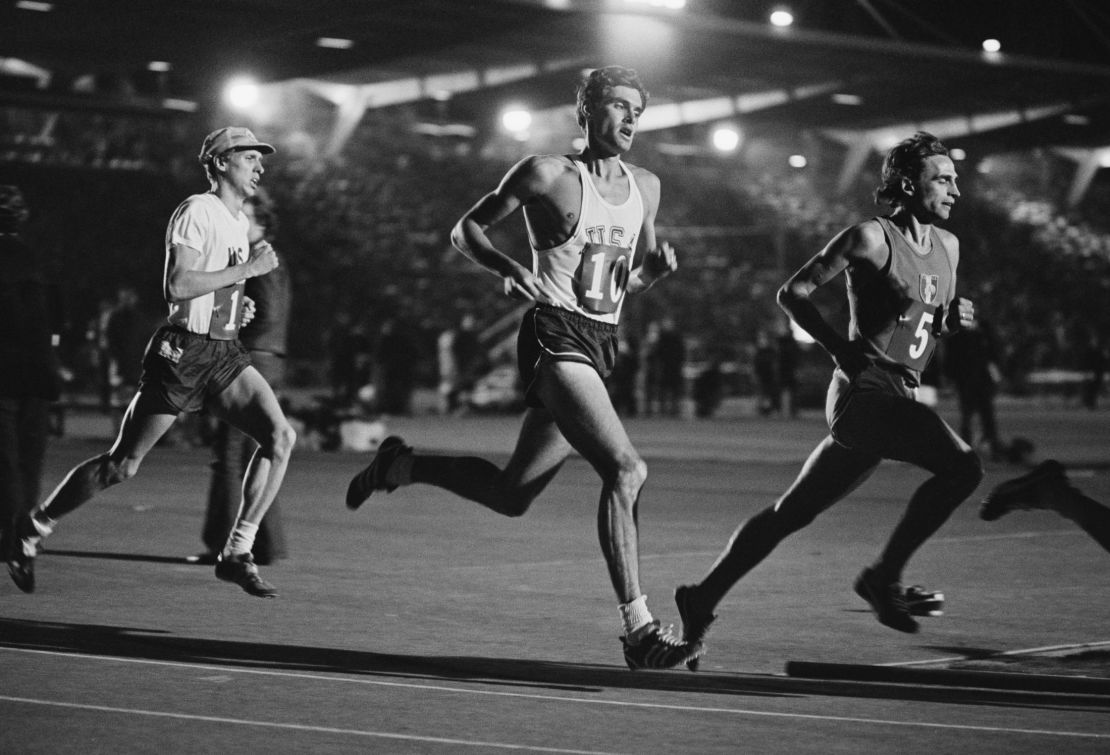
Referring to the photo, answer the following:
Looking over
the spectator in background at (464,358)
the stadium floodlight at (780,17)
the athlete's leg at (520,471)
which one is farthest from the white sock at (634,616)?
the stadium floodlight at (780,17)

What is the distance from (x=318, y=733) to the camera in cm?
568

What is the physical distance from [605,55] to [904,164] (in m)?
29.8

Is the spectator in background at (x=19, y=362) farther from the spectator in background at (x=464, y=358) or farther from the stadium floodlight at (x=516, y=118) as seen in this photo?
the stadium floodlight at (x=516, y=118)

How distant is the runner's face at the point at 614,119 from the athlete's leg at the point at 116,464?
2380 mm

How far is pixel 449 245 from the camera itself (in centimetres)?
→ 4884

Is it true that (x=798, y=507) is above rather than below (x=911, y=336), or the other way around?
below

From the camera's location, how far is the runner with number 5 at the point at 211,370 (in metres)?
8.26

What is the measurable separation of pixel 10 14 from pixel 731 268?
2360 cm

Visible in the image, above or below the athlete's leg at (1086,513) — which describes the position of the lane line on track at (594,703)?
below

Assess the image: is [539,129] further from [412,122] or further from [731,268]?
[731,268]

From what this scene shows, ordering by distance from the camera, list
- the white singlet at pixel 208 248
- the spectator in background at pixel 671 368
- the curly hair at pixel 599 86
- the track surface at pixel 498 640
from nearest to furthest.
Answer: the track surface at pixel 498 640 → the curly hair at pixel 599 86 → the white singlet at pixel 208 248 → the spectator in background at pixel 671 368

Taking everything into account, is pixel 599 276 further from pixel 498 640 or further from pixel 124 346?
pixel 124 346

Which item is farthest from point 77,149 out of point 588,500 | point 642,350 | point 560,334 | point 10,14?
point 560,334

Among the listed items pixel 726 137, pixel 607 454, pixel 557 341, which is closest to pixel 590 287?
pixel 557 341
